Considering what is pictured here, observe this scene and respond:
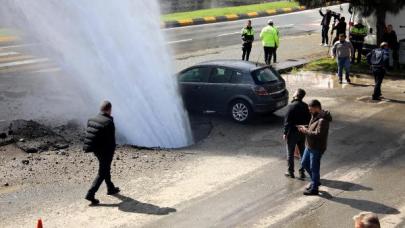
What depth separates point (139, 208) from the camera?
954cm

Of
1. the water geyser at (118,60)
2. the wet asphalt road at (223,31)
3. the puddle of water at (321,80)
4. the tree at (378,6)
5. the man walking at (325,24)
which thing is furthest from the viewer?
the wet asphalt road at (223,31)

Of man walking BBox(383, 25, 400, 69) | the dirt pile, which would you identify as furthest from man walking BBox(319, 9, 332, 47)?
the dirt pile

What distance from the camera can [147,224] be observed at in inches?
350

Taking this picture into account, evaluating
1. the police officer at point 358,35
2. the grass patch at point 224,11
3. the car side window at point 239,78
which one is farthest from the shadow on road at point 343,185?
the grass patch at point 224,11

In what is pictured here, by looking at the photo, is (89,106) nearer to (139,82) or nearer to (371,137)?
(139,82)

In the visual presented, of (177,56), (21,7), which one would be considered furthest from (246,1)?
(21,7)

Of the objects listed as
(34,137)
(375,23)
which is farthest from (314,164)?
(375,23)

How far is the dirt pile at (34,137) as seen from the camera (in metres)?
12.4

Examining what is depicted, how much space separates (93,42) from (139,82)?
1636 millimetres

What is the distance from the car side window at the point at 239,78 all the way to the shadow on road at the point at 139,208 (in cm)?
584

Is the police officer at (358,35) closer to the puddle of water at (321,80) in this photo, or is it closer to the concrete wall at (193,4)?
the puddle of water at (321,80)

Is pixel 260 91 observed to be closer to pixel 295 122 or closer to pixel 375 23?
pixel 295 122

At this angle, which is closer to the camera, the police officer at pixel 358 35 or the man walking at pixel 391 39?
the man walking at pixel 391 39

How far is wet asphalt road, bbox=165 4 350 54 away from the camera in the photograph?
2883 cm
